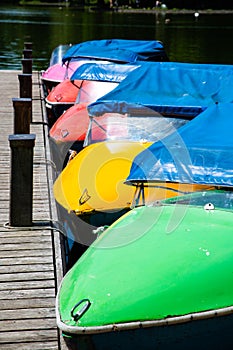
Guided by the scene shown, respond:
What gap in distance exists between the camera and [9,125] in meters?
13.0

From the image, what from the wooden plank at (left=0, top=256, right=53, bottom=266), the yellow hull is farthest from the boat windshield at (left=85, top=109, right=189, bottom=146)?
the wooden plank at (left=0, top=256, right=53, bottom=266)

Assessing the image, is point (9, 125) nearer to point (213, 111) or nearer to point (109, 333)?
point (213, 111)

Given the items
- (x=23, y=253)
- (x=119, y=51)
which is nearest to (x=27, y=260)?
(x=23, y=253)

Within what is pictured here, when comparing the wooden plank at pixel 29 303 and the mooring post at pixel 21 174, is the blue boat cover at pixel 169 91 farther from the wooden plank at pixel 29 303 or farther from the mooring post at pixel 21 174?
the wooden plank at pixel 29 303

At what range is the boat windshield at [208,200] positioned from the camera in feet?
21.3

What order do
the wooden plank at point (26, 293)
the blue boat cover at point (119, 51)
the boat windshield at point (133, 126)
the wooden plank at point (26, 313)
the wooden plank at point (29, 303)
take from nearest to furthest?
the wooden plank at point (26, 313) → the wooden plank at point (29, 303) → the wooden plank at point (26, 293) → the boat windshield at point (133, 126) → the blue boat cover at point (119, 51)

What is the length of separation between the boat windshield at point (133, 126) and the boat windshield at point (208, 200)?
10.0 feet

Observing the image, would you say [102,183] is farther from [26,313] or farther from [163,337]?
[163,337]

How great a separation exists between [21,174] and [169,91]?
468 centimetres

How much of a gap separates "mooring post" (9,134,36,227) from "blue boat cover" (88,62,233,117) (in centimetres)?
363

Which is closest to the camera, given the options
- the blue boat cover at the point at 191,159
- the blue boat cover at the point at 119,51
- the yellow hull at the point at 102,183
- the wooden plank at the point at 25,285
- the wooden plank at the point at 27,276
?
the wooden plank at the point at 25,285

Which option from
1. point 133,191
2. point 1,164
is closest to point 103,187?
point 133,191

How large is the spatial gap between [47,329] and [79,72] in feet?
30.0

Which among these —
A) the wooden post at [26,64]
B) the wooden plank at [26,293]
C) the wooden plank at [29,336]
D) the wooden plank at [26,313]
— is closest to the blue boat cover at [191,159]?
the wooden plank at [26,293]
